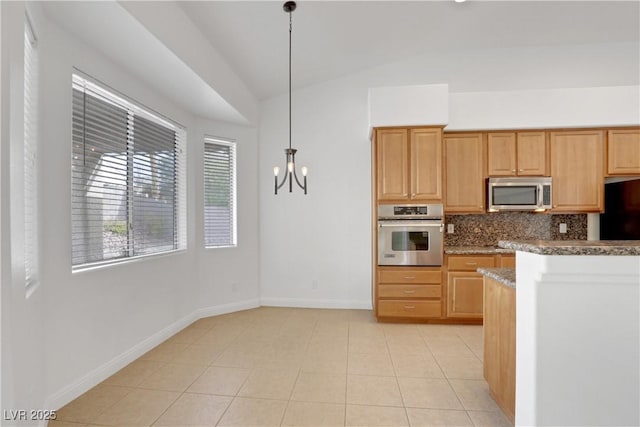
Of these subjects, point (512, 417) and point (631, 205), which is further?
point (631, 205)

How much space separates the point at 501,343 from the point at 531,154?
Result: 9.20ft

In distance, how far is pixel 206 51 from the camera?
2.89m

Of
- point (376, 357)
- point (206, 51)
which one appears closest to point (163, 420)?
point (376, 357)

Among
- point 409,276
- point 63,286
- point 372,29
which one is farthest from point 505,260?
point 63,286

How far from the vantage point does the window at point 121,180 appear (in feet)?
7.61

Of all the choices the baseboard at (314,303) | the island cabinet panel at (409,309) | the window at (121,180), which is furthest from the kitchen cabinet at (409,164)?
the window at (121,180)

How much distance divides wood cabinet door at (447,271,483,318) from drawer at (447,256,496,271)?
7 centimetres

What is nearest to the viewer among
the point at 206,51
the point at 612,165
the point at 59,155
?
the point at 59,155

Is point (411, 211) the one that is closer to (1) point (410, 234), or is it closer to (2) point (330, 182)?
(1) point (410, 234)

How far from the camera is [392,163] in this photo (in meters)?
3.69

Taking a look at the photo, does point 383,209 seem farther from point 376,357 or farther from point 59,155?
point 59,155

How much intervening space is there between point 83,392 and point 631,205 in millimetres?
5540

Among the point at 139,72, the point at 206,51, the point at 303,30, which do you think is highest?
the point at 303,30

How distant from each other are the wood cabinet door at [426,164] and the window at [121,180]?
2.81 meters
